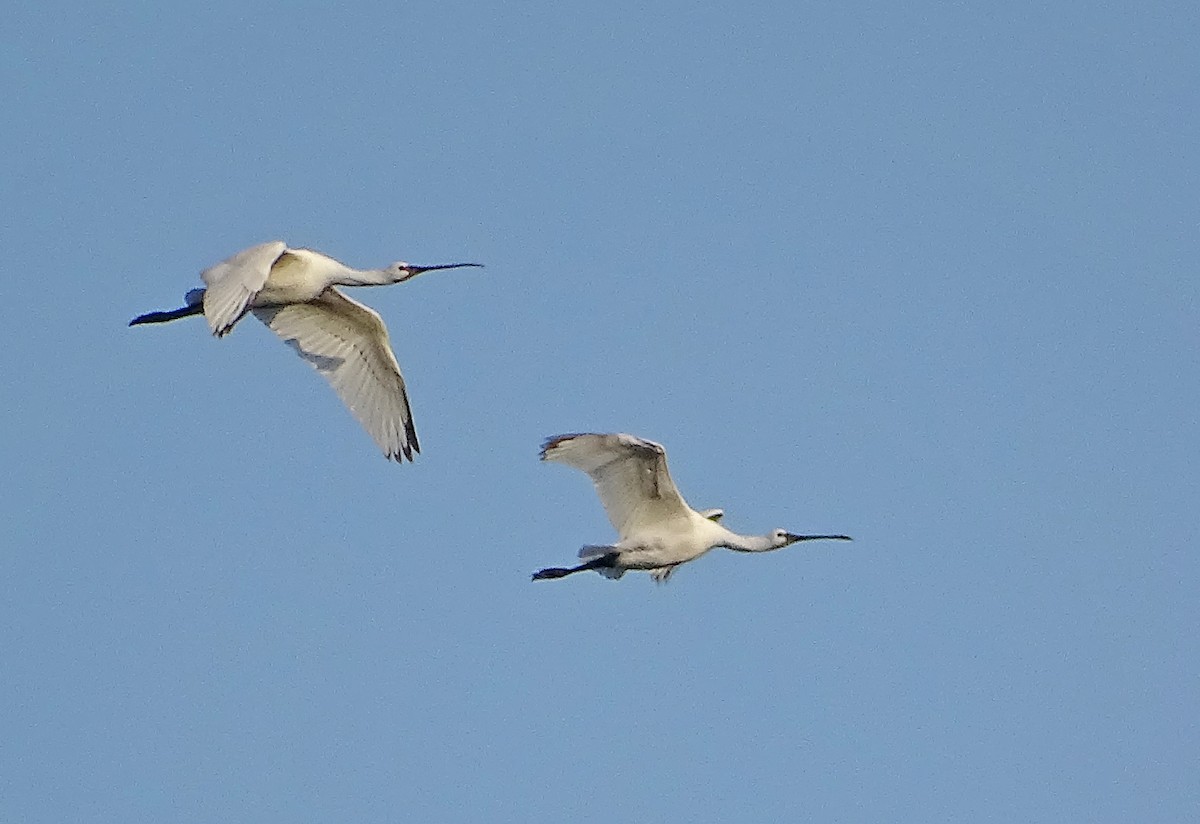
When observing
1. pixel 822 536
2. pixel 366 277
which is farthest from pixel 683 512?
pixel 366 277

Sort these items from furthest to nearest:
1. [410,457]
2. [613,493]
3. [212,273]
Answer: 1. [410,457]
2. [613,493]
3. [212,273]

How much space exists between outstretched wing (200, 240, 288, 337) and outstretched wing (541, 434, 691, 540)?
9.98ft

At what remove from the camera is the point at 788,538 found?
76.6ft

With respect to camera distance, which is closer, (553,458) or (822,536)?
(553,458)

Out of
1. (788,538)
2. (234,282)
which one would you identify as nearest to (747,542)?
(788,538)

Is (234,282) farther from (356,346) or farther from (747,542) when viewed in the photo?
(747,542)

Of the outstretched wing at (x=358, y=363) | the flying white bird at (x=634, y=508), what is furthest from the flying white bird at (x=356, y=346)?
the flying white bird at (x=634, y=508)

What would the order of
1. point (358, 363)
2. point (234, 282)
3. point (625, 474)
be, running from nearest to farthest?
1. point (234, 282)
2. point (625, 474)
3. point (358, 363)

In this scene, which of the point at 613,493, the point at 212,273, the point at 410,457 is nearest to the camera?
the point at 212,273

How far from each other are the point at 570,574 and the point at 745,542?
2.02m

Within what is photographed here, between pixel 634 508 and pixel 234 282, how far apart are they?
4.49 m

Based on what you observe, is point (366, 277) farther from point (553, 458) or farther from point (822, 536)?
point (822, 536)

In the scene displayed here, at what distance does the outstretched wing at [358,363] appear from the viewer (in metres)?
22.8

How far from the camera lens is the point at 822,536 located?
23.4 m
